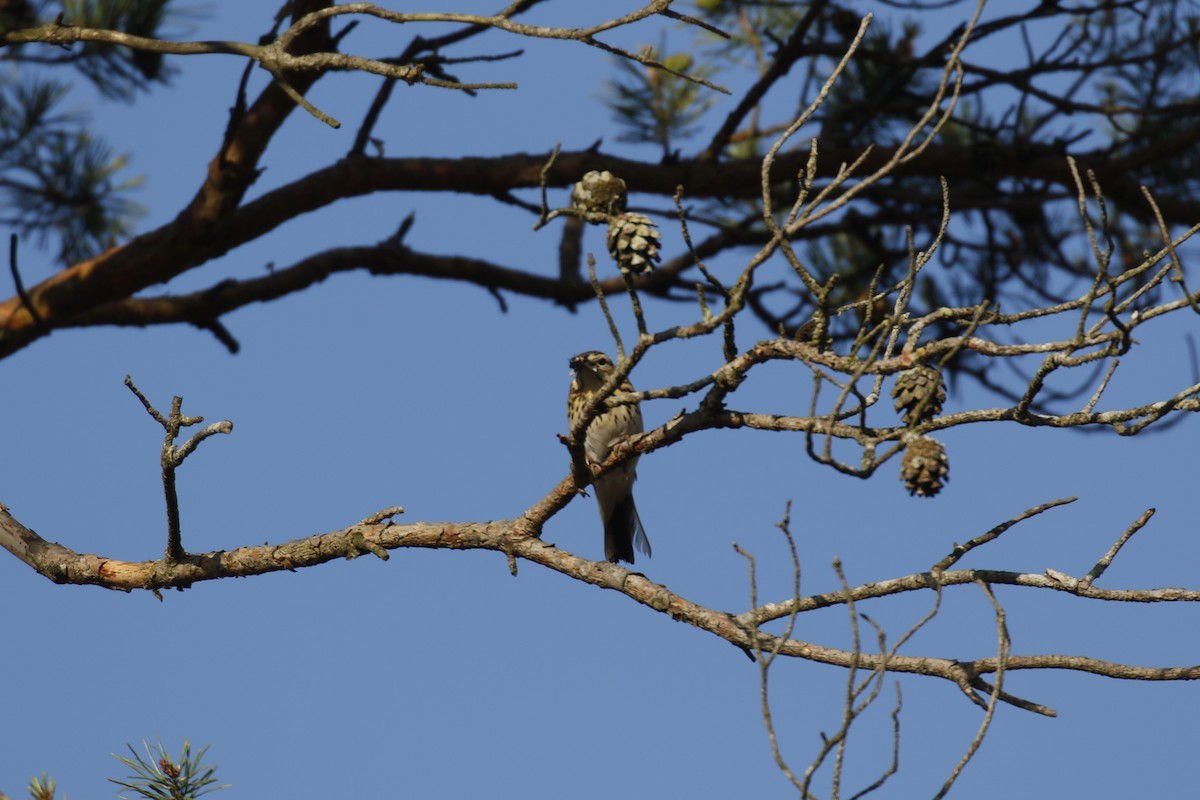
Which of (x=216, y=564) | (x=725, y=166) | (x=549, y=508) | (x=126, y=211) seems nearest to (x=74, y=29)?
(x=216, y=564)

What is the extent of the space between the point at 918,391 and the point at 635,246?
1.95ft

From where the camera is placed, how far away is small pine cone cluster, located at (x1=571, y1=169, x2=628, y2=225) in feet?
7.91

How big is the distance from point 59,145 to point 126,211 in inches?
18.5

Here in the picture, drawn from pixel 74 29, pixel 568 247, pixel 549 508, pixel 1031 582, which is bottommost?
pixel 1031 582

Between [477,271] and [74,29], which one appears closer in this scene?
[74,29]

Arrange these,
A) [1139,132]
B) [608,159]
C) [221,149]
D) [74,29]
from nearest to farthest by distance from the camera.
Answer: [74,29] < [221,149] < [608,159] < [1139,132]

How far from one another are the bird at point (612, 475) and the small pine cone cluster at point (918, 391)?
3.35 m

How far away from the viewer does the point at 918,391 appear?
2.47 m

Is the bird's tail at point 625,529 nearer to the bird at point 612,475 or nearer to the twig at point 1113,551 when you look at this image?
the bird at point 612,475

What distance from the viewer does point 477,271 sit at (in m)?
6.16

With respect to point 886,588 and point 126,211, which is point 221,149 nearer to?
point 126,211

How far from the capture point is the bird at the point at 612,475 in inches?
235

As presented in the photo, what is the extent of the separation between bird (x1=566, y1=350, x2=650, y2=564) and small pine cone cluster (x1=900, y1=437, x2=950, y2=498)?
352 cm

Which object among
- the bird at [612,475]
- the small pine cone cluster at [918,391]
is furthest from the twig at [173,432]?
the bird at [612,475]
